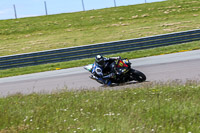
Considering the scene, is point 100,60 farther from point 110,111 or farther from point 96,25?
point 96,25

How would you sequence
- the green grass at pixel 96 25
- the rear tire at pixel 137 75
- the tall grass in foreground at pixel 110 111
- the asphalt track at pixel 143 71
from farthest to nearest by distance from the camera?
the green grass at pixel 96 25 → the asphalt track at pixel 143 71 → the rear tire at pixel 137 75 → the tall grass in foreground at pixel 110 111

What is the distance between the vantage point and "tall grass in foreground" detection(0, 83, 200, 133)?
589cm

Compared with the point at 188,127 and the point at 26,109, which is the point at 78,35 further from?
the point at 188,127

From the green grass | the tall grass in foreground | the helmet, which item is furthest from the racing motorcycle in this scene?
the green grass

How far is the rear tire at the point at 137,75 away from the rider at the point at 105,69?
2.08 ft

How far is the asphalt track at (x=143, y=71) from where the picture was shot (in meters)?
12.3

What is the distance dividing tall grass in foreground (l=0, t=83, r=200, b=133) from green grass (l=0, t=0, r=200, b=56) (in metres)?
19.7

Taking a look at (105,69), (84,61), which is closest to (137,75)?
(105,69)

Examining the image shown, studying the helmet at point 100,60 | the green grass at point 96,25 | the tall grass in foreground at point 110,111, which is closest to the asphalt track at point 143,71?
Answer: the helmet at point 100,60

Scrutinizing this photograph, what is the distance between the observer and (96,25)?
35812 mm

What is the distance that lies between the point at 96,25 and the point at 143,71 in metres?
22.3

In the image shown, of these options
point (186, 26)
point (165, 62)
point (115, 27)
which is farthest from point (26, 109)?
point (115, 27)

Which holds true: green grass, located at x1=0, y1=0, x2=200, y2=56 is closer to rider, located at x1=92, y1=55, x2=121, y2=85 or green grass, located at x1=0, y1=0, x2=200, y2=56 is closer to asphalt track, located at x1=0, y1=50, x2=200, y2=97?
asphalt track, located at x1=0, y1=50, x2=200, y2=97

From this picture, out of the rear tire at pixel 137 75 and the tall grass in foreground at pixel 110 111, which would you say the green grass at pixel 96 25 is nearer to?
the rear tire at pixel 137 75
